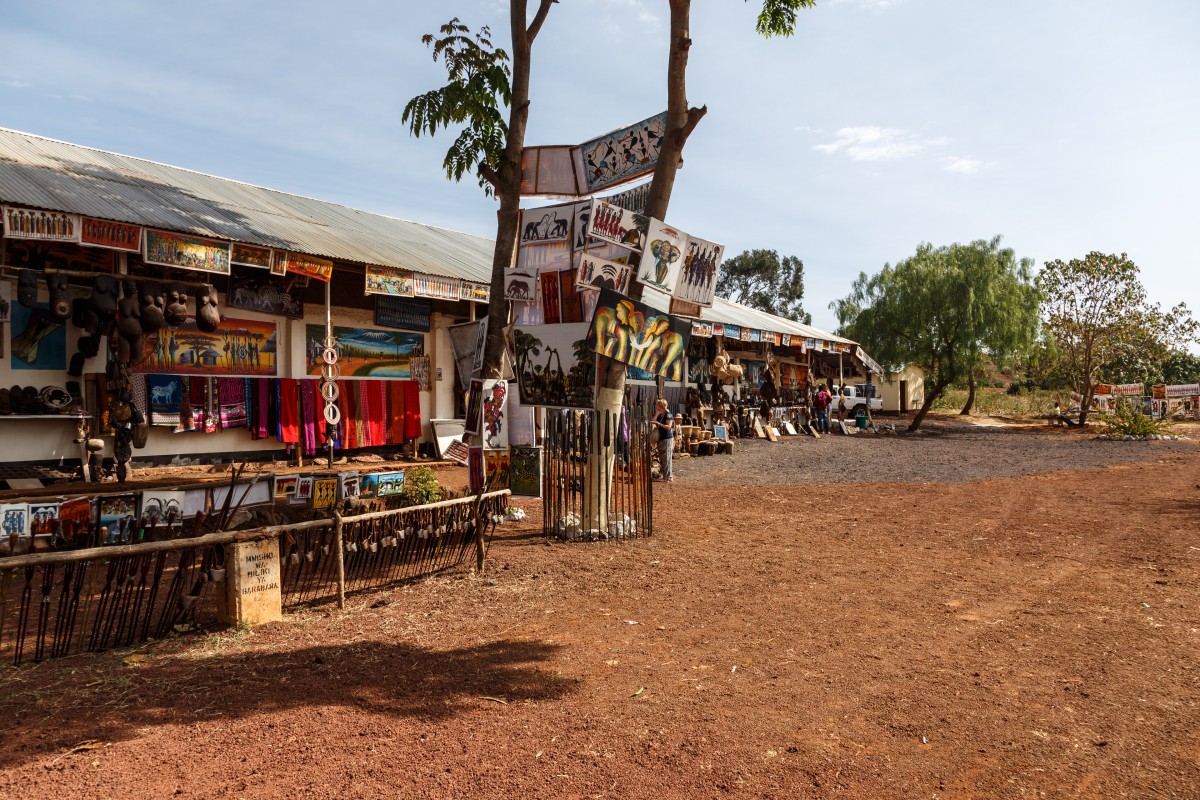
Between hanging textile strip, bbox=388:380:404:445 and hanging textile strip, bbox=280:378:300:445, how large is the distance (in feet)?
5.96

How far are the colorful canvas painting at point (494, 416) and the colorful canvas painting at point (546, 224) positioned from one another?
151 centimetres

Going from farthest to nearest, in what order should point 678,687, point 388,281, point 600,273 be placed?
point 388,281 → point 600,273 → point 678,687

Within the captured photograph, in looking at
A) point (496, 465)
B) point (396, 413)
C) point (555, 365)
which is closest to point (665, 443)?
point (396, 413)

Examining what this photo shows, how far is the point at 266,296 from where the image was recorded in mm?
12172

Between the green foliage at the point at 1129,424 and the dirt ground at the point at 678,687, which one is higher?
the green foliage at the point at 1129,424

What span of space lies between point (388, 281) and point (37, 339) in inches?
183

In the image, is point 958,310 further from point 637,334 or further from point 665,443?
point 637,334

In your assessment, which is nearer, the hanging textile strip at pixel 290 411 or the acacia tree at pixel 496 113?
the acacia tree at pixel 496 113

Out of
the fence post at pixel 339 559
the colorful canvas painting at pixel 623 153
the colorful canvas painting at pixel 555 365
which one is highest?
the colorful canvas painting at pixel 623 153

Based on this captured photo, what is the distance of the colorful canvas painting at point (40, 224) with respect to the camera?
8211 millimetres

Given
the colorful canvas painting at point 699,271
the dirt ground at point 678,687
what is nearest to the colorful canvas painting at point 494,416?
the dirt ground at point 678,687

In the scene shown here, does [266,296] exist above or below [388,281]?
below

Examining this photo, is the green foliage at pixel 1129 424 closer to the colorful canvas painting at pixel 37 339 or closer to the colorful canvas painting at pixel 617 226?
the colorful canvas painting at pixel 617 226

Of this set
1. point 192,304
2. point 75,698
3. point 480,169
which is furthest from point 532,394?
point 192,304
